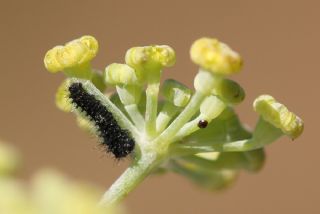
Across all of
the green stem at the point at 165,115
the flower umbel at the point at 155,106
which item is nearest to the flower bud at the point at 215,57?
the flower umbel at the point at 155,106

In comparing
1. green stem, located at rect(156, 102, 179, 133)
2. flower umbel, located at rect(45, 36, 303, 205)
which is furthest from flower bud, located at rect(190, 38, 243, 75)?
green stem, located at rect(156, 102, 179, 133)

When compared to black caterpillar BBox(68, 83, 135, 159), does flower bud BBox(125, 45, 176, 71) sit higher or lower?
higher

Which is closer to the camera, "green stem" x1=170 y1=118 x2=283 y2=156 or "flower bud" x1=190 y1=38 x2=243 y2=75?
"flower bud" x1=190 y1=38 x2=243 y2=75

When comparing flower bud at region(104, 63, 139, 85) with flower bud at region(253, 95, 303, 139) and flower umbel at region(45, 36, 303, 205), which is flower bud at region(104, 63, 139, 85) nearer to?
flower umbel at region(45, 36, 303, 205)

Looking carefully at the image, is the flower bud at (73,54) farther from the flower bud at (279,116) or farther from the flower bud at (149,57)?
the flower bud at (279,116)

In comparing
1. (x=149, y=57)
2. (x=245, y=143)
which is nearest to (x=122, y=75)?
(x=149, y=57)

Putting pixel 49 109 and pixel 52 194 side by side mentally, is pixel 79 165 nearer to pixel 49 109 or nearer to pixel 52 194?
pixel 49 109

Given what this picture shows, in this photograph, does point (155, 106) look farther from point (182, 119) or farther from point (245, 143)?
point (245, 143)

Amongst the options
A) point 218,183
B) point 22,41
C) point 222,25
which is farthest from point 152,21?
point 218,183
